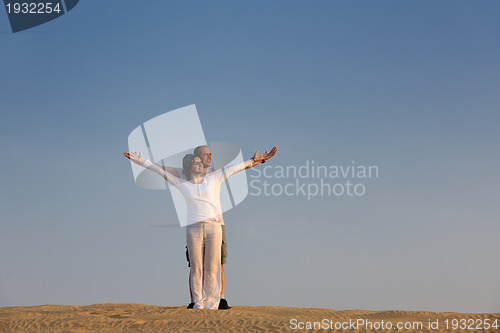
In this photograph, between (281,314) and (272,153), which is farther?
(272,153)

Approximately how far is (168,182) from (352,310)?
443cm

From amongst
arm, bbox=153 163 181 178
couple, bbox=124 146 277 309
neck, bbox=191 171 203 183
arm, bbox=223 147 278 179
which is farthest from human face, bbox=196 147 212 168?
arm, bbox=153 163 181 178

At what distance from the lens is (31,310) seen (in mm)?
12812

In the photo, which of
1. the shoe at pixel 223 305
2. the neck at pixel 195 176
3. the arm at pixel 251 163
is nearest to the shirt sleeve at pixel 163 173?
the neck at pixel 195 176

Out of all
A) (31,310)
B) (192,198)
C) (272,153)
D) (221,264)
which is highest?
(272,153)

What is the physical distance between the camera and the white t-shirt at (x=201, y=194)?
1158cm

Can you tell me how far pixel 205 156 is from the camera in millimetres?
11805

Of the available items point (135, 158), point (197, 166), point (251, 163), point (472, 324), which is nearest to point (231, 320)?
point (197, 166)

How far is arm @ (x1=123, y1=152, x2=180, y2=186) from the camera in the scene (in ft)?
38.9

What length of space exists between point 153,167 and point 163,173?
0.25 meters

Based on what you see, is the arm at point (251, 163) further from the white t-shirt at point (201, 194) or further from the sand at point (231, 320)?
the sand at point (231, 320)

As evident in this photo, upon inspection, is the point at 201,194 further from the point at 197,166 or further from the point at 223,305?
the point at 223,305

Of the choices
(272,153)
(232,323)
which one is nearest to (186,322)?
(232,323)

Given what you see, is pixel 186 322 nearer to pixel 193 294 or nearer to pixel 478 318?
pixel 193 294
